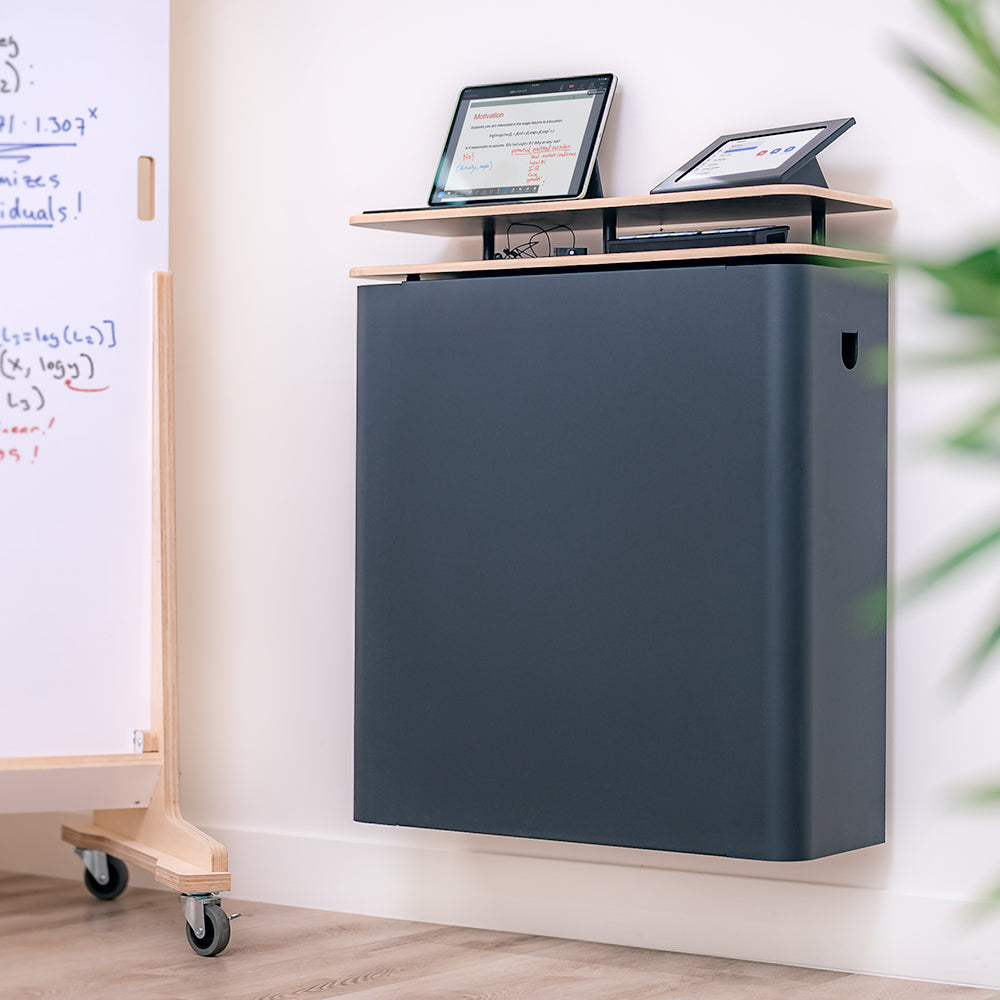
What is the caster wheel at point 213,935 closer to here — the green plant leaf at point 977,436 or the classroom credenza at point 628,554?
the classroom credenza at point 628,554

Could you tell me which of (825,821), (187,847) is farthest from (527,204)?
(187,847)

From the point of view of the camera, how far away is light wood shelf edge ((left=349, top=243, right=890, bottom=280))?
185 cm

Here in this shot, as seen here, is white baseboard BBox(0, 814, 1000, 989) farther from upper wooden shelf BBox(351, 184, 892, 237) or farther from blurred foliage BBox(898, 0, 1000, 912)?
blurred foliage BBox(898, 0, 1000, 912)

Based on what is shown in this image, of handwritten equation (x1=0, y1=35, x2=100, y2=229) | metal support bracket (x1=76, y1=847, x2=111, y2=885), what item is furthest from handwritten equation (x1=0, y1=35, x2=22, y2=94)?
metal support bracket (x1=76, y1=847, x2=111, y2=885)

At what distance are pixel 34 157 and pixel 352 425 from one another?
663 mm

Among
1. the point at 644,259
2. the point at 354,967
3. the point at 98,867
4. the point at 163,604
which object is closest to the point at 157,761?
the point at 163,604

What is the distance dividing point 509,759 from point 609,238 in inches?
29.6

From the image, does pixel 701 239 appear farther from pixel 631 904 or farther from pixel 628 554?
pixel 631 904

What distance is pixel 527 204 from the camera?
2.04 meters

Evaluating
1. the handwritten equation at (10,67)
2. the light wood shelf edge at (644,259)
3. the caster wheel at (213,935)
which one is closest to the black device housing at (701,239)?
the light wood shelf edge at (644,259)

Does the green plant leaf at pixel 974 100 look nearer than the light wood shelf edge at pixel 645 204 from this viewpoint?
Yes

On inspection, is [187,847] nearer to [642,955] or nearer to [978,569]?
[642,955]

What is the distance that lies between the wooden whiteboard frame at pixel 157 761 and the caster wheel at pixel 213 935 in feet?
0.38

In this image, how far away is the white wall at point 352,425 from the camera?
6.56 feet
